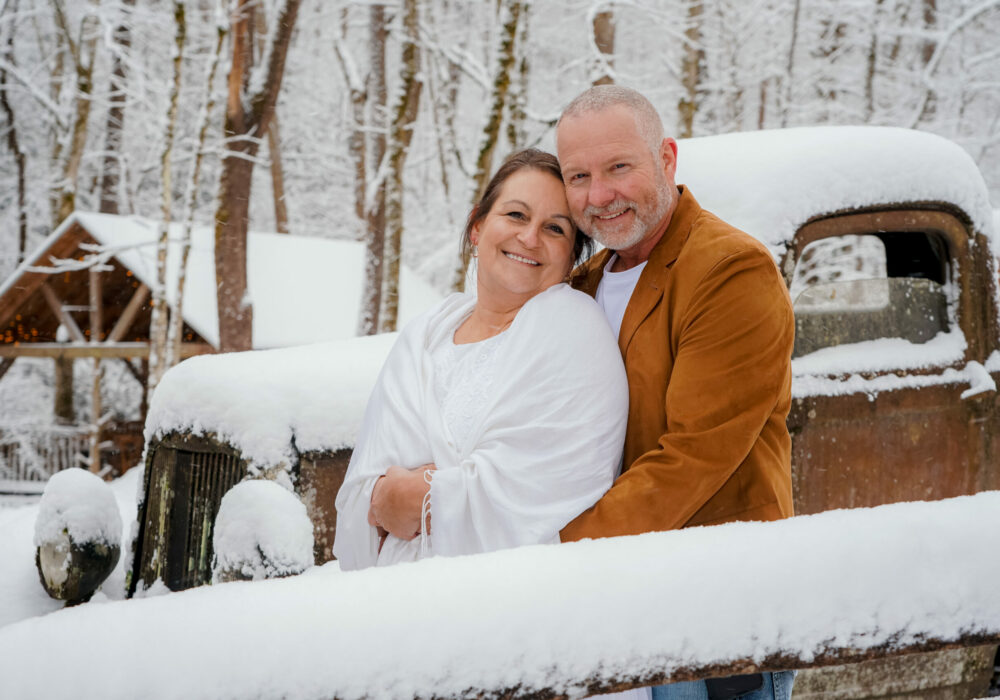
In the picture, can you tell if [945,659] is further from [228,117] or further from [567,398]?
[228,117]

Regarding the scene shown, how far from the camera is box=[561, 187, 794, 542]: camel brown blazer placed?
176 centimetres

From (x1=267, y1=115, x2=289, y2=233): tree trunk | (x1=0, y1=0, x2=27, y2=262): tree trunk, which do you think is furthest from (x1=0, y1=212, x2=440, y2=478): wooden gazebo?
(x1=0, y1=0, x2=27, y2=262): tree trunk

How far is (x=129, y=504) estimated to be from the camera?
4.93 meters

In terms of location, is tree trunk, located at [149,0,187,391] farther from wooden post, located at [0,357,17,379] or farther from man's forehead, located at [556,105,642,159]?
man's forehead, located at [556,105,642,159]

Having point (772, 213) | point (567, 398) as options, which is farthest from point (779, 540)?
point (772, 213)

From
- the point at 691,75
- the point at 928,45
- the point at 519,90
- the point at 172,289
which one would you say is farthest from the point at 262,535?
the point at 928,45

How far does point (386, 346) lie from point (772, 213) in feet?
5.70

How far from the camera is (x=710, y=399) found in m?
1.80

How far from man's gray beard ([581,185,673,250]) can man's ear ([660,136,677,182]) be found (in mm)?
69

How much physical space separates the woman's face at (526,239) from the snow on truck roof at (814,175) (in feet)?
4.75

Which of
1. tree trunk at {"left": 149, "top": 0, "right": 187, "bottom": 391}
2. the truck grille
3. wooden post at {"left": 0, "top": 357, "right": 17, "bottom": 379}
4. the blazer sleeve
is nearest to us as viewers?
the blazer sleeve

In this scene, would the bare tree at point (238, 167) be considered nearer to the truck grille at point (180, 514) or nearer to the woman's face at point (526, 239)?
the truck grille at point (180, 514)

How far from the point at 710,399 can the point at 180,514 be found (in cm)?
254

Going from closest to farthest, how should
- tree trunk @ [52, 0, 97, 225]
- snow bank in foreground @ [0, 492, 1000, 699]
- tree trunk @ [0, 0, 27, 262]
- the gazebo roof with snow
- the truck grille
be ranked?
snow bank in foreground @ [0, 492, 1000, 699] → the truck grille → the gazebo roof with snow → tree trunk @ [52, 0, 97, 225] → tree trunk @ [0, 0, 27, 262]
